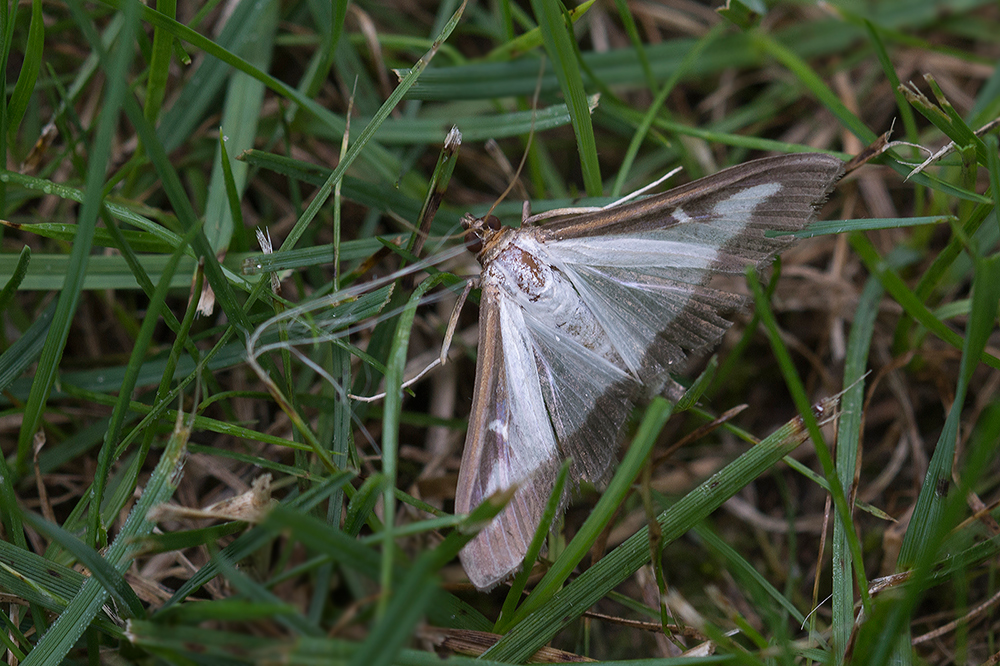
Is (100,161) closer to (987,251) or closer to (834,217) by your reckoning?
(834,217)

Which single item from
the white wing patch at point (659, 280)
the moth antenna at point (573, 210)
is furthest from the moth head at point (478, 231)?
the white wing patch at point (659, 280)

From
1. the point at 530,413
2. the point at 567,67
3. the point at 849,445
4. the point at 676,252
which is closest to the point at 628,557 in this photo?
the point at 530,413

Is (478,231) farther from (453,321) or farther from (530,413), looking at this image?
(530,413)

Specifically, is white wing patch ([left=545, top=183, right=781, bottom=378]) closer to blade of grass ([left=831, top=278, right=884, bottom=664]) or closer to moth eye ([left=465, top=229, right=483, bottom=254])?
moth eye ([left=465, top=229, right=483, bottom=254])

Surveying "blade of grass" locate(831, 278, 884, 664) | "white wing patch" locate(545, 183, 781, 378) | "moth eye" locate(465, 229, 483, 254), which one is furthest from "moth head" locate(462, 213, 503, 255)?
"blade of grass" locate(831, 278, 884, 664)

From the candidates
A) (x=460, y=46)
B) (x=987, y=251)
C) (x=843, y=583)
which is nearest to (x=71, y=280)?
(x=460, y=46)

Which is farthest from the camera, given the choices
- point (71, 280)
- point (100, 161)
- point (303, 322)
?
point (303, 322)

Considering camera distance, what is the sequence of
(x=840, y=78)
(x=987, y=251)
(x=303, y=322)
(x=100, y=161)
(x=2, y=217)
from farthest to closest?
(x=840, y=78) → (x=987, y=251) → (x=2, y=217) → (x=303, y=322) → (x=100, y=161)
